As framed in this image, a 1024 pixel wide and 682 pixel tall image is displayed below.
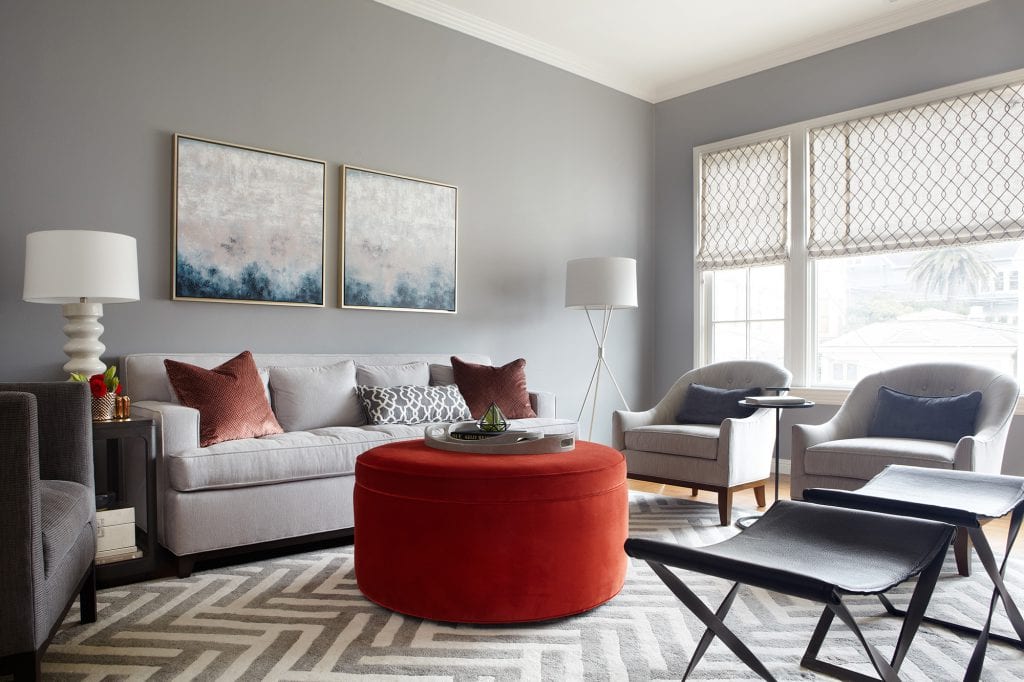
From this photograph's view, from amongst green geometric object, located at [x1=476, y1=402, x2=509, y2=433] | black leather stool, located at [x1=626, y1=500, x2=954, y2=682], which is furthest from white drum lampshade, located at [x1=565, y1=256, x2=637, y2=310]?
black leather stool, located at [x1=626, y1=500, x2=954, y2=682]

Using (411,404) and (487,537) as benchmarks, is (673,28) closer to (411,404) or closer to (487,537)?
(411,404)

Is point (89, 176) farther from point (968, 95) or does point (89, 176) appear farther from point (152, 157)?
point (968, 95)

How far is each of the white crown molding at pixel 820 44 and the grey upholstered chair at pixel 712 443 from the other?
247 cm

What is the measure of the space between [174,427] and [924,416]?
3663 mm

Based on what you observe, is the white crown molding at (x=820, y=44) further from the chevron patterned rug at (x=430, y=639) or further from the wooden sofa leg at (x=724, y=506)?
the chevron patterned rug at (x=430, y=639)

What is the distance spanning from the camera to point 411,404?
393cm

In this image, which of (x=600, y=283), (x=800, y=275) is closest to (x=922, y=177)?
(x=800, y=275)

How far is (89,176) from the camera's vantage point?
349 cm

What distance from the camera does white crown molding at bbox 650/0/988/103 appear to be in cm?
469

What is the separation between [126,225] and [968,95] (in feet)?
16.4

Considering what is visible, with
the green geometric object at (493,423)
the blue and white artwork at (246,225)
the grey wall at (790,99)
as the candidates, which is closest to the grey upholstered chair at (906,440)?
the grey wall at (790,99)

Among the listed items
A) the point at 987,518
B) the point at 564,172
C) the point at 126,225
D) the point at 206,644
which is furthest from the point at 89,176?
the point at 987,518

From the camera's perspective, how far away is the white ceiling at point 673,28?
187 inches

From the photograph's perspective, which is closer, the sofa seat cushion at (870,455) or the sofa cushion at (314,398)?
the sofa seat cushion at (870,455)
